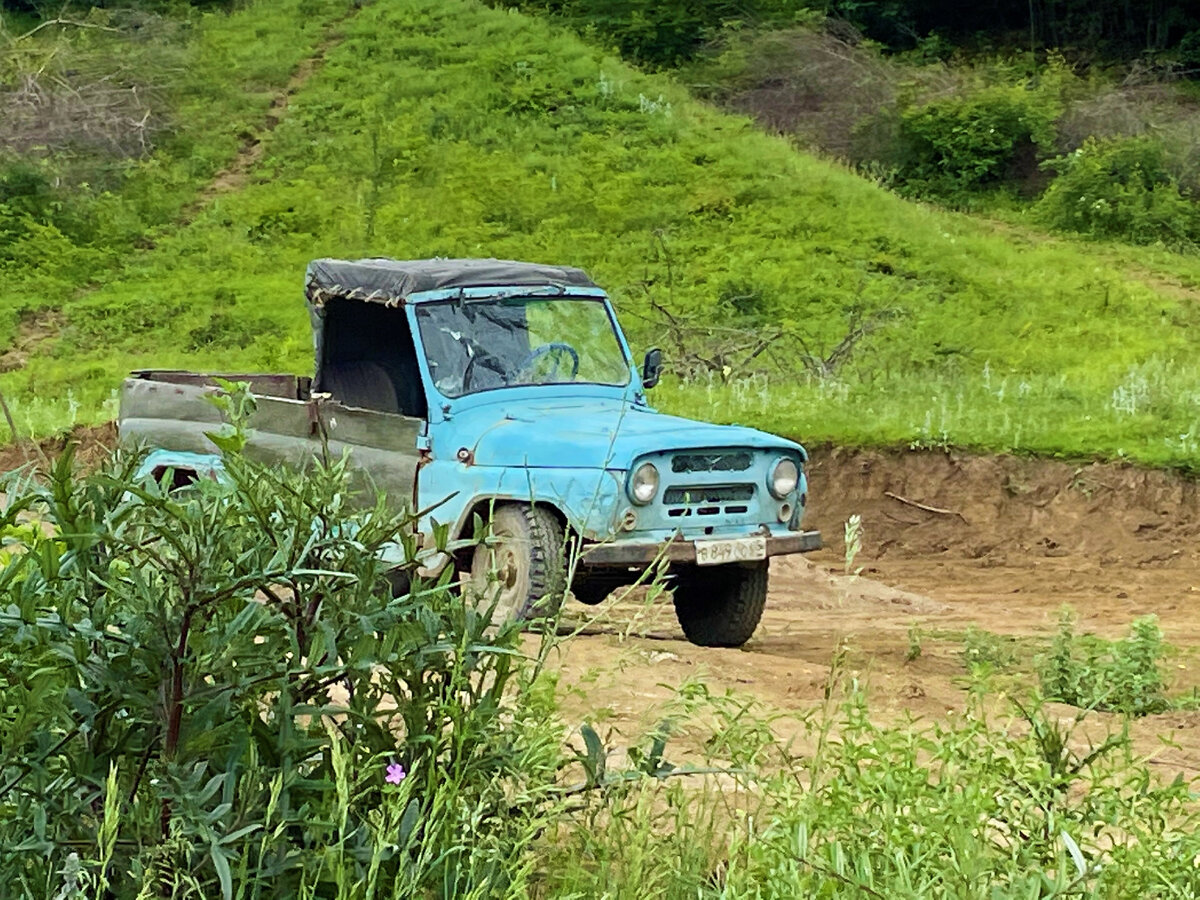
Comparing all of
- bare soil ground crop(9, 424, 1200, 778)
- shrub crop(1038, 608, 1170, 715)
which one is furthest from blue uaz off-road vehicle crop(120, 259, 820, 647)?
shrub crop(1038, 608, 1170, 715)

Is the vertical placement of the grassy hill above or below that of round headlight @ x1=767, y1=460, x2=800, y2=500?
below

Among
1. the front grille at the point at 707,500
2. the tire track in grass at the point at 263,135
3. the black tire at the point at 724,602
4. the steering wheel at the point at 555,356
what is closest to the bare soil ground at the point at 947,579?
the black tire at the point at 724,602

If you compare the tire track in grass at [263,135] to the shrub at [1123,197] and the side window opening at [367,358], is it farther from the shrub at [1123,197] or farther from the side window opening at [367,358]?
the side window opening at [367,358]

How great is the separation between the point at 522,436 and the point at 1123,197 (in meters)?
19.6

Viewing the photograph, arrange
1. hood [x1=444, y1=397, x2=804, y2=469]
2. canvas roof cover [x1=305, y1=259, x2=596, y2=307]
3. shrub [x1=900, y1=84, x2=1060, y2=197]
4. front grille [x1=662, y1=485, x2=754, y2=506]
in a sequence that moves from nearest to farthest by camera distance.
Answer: hood [x1=444, y1=397, x2=804, y2=469] → front grille [x1=662, y1=485, x2=754, y2=506] → canvas roof cover [x1=305, y1=259, x2=596, y2=307] → shrub [x1=900, y1=84, x2=1060, y2=197]

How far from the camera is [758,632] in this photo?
8.75 metres

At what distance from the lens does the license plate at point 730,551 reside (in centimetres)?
732

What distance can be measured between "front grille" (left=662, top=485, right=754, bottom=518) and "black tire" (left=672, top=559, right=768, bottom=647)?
1.20 ft

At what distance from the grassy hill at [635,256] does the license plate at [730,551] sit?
5.08 meters

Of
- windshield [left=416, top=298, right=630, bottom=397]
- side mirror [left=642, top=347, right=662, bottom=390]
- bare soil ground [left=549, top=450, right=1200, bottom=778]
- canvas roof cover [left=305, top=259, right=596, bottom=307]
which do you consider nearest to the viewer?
bare soil ground [left=549, top=450, right=1200, bottom=778]

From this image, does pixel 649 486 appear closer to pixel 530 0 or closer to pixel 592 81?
pixel 592 81

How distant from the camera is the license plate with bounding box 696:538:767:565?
7320 millimetres

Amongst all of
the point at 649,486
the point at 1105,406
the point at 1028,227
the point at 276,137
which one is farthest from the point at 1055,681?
the point at 276,137

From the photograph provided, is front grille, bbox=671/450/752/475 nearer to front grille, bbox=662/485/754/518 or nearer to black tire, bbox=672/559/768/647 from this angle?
front grille, bbox=662/485/754/518
